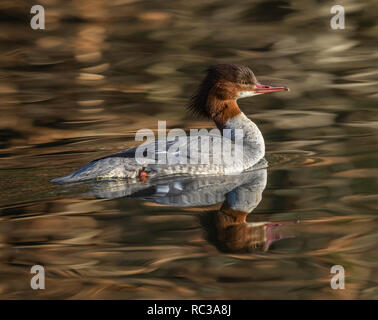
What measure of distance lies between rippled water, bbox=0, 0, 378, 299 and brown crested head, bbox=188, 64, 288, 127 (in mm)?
765

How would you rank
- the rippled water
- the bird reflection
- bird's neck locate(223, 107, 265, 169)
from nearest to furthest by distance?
the rippled water < the bird reflection < bird's neck locate(223, 107, 265, 169)

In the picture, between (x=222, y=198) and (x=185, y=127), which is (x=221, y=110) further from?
(x=222, y=198)

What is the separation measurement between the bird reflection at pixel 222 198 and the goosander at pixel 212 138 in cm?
10

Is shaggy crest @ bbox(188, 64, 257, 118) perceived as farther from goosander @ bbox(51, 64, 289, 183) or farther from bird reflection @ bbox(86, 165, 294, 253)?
bird reflection @ bbox(86, 165, 294, 253)

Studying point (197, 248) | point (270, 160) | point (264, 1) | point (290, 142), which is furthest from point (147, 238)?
point (264, 1)

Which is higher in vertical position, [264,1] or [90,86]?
[264,1]

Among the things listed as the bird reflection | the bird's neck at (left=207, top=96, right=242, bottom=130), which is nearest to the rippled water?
the bird reflection

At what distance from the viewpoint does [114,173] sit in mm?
7848

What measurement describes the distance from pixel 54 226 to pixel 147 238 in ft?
3.16

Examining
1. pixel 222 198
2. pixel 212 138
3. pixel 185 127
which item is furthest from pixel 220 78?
pixel 222 198

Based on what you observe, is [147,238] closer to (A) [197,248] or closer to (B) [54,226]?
(A) [197,248]

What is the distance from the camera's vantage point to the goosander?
786 centimetres

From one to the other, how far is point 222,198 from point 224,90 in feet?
6.69

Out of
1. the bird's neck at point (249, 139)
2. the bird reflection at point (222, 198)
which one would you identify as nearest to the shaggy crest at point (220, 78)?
the bird's neck at point (249, 139)
